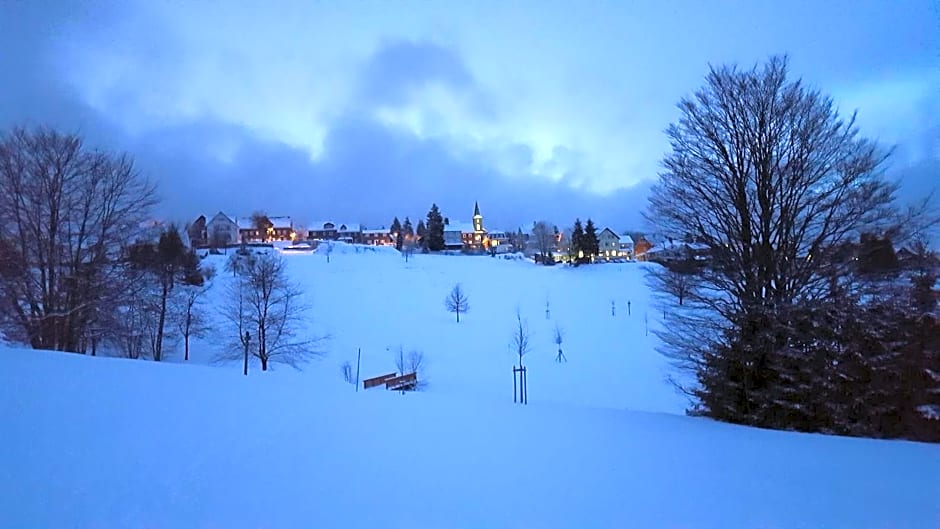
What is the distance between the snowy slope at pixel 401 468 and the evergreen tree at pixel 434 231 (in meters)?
65.0

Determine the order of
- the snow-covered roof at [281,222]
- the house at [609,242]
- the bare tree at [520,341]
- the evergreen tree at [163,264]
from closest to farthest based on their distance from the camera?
1. the evergreen tree at [163,264]
2. the bare tree at [520,341]
3. the house at [609,242]
4. the snow-covered roof at [281,222]

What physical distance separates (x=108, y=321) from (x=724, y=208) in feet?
50.3

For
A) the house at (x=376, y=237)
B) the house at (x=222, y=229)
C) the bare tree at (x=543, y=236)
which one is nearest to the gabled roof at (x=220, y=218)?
the house at (x=222, y=229)

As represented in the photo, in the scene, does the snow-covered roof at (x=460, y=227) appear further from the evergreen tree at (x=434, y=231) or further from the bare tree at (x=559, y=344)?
the bare tree at (x=559, y=344)

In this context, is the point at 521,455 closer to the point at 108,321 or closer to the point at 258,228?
the point at 108,321

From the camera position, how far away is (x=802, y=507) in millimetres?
2990

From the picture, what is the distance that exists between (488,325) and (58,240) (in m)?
22.1

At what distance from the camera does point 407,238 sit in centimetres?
8125

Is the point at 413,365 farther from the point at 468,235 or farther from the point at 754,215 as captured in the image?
the point at 468,235

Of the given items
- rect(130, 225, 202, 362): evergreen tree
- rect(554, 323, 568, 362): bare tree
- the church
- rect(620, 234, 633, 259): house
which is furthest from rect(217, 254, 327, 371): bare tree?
rect(620, 234, 633, 259): house

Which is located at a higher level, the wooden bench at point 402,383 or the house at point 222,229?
the house at point 222,229

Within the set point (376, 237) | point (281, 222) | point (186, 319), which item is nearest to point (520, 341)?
point (186, 319)

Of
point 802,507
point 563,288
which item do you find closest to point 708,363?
point 802,507

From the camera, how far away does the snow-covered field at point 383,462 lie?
8.89 feet
